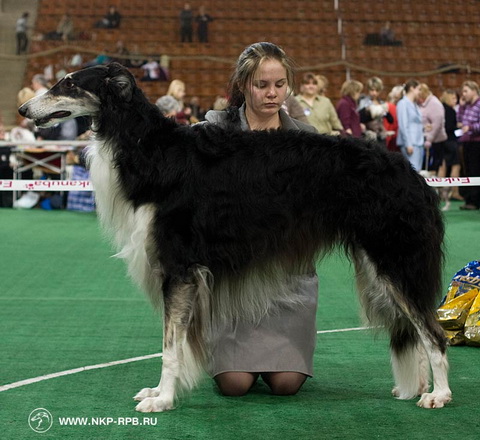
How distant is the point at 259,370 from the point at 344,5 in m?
21.7

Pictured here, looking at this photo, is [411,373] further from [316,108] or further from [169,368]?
[316,108]

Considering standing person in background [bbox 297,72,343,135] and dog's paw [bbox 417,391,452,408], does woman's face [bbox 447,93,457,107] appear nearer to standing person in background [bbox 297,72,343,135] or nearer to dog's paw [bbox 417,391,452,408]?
standing person in background [bbox 297,72,343,135]

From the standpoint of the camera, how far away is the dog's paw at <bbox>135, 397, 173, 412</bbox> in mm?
4008

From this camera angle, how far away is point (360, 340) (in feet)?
18.7

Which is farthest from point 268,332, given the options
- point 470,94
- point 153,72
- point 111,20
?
point 111,20

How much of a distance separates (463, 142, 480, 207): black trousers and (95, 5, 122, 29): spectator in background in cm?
1242

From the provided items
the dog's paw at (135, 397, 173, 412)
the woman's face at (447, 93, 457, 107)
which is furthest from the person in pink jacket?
the dog's paw at (135, 397, 173, 412)

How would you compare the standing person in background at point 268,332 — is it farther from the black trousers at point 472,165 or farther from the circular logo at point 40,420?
the black trousers at point 472,165

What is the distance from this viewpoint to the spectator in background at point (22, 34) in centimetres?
2375

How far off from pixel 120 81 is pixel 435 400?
2115 mm

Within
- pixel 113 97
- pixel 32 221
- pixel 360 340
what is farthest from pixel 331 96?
pixel 113 97

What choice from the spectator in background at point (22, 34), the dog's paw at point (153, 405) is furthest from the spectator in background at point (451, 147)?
the dog's paw at point (153, 405)

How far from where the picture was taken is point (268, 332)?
464 cm

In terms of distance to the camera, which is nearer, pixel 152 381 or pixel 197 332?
pixel 197 332
